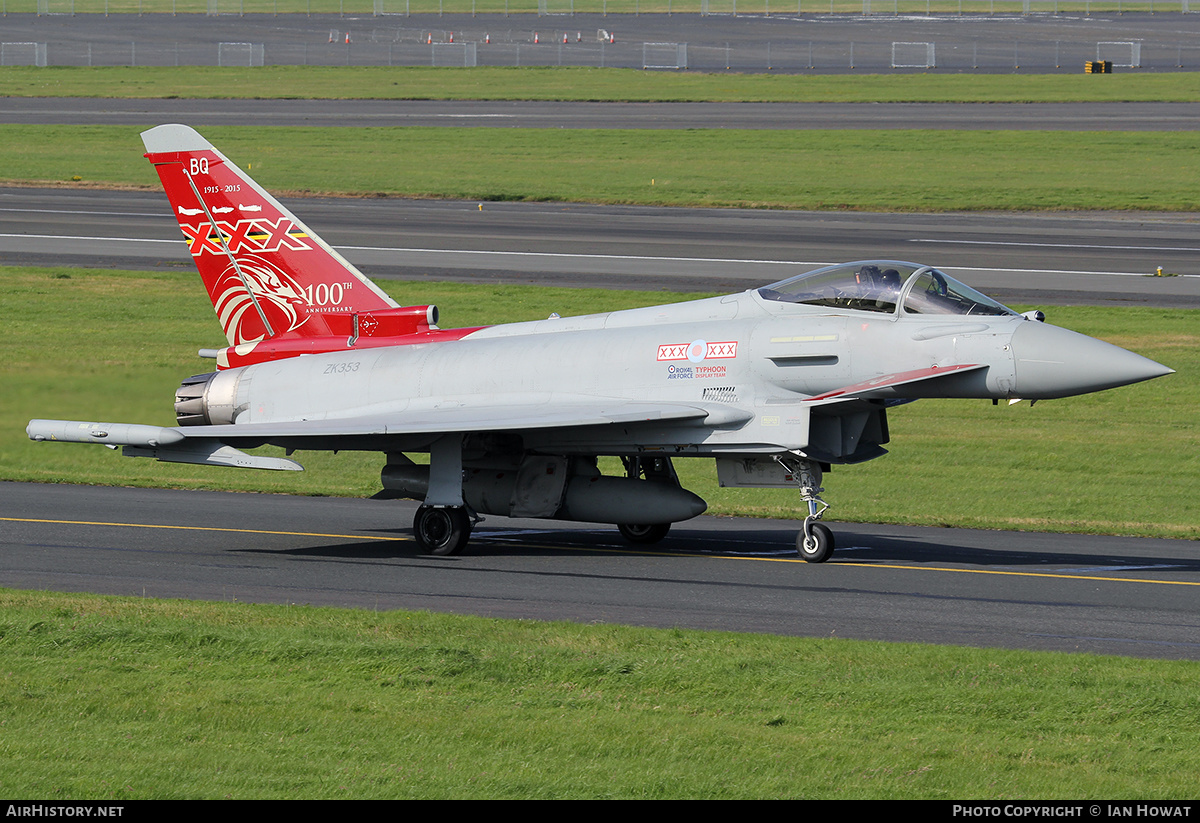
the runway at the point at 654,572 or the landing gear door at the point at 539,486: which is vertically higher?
the landing gear door at the point at 539,486

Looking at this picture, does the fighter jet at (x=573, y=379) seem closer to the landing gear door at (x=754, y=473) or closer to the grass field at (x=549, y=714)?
the landing gear door at (x=754, y=473)

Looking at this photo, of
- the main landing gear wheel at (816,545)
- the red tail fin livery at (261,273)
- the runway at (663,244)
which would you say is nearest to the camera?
the main landing gear wheel at (816,545)

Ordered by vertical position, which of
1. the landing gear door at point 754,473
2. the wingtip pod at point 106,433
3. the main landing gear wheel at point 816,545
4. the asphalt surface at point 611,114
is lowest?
the main landing gear wheel at point 816,545

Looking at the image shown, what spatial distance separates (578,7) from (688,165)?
84566mm

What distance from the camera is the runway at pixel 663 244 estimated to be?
120 ft

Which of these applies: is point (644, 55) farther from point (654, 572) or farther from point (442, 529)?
point (654, 572)

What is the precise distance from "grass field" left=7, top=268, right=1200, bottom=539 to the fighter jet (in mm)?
2545

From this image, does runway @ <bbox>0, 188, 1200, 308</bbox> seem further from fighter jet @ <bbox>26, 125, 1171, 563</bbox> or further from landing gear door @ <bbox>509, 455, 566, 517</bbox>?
landing gear door @ <bbox>509, 455, 566, 517</bbox>

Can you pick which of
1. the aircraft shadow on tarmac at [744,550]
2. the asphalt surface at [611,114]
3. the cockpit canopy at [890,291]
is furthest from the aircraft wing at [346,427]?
the asphalt surface at [611,114]

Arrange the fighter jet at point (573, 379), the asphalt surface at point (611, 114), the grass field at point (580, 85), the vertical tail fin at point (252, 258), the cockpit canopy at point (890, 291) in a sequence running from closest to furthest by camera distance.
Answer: the fighter jet at point (573, 379) → the cockpit canopy at point (890, 291) → the vertical tail fin at point (252, 258) → the asphalt surface at point (611, 114) → the grass field at point (580, 85)

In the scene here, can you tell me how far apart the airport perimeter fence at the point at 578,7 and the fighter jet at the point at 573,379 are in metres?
108
